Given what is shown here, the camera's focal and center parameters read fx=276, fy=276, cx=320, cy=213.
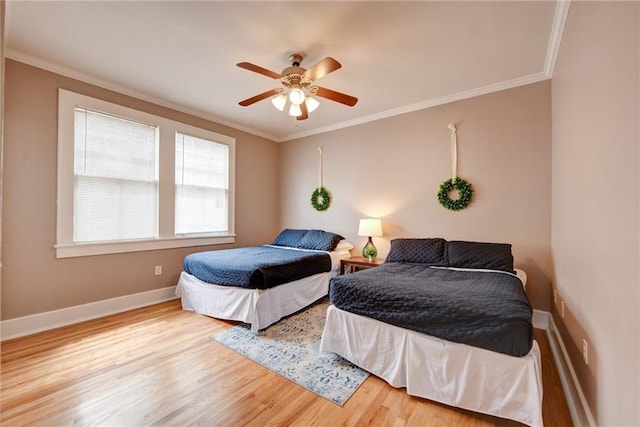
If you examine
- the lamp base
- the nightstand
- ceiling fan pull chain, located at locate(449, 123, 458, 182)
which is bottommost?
the nightstand

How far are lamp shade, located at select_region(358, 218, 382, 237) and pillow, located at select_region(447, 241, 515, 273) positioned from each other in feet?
3.09

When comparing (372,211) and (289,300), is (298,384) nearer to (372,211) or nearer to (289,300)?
(289,300)

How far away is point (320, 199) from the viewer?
180 inches

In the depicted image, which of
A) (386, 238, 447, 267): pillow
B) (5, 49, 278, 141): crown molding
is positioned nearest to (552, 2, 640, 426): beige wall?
(386, 238, 447, 267): pillow

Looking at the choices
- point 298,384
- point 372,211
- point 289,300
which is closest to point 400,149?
point 372,211

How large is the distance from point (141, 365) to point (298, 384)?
1.24 meters

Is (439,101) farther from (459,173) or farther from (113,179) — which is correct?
(113,179)

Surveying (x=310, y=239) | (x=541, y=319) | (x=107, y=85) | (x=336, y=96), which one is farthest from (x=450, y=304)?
(x=107, y=85)

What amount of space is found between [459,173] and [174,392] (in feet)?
11.3

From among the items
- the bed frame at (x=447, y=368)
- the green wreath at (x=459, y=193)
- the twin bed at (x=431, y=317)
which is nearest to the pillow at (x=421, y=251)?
the twin bed at (x=431, y=317)

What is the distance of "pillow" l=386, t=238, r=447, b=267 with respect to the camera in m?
2.99

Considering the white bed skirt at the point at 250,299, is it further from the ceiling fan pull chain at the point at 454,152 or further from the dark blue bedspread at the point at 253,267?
the ceiling fan pull chain at the point at 454,152

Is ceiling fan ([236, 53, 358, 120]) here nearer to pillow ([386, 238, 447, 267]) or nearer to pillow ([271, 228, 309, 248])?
pillow ([386, 238, 447, 267])

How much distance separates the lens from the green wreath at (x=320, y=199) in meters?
4.50
